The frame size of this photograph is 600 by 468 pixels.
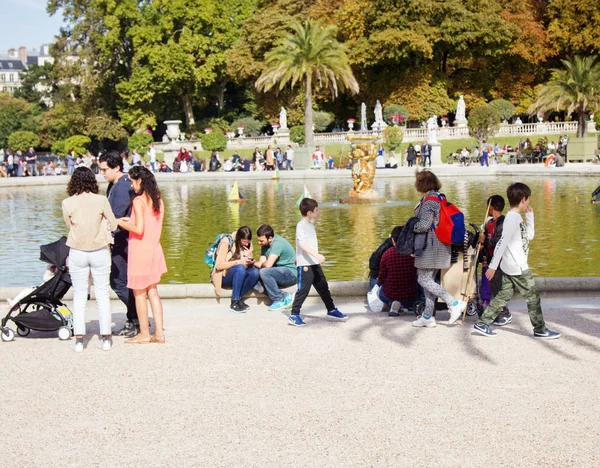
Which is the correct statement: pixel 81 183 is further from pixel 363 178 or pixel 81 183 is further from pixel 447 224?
pixel 363 178

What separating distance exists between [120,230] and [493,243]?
371 centimetres

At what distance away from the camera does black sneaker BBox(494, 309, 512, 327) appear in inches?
325

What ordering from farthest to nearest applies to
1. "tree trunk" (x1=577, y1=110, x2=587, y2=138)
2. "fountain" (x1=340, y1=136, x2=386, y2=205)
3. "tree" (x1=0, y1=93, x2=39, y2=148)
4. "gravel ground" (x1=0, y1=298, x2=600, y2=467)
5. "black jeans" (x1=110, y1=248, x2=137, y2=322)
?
"tree" (x1=0, y1=93, x2=39, y2=148) → "tree trunk" (x1=577, y1=110, x2=587, y2=138) → "fountain" (x1=340, y1=136, x2=386, y2=205) → "black jeans" (x1=110, y1=248, x2=137, y2=322) → "gravel ground" (x1=0, y1=298, x2=600, y2=467)

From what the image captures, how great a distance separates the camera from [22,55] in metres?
160

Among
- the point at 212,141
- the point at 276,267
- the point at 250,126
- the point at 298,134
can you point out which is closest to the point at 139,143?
the point at 212,141

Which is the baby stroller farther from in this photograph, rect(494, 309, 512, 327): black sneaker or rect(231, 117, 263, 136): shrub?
rect(231, 117, 263, 136): shrub

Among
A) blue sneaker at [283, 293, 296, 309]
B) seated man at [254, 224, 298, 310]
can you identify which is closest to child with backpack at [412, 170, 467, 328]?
blue sneaker at [283, 293, 296, 309]

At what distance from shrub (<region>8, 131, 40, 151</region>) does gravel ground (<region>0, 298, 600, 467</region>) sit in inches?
3025

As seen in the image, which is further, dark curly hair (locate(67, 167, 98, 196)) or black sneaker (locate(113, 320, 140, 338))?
black sneaker (locate(113, 320, 140, 338))

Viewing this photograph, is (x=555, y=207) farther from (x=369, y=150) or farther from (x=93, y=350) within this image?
(x=93, y=350)

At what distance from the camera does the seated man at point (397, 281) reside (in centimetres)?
884

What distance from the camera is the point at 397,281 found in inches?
348

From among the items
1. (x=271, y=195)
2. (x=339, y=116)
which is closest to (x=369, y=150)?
(x=271, y=195)

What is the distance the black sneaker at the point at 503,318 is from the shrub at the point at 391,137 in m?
41.7
